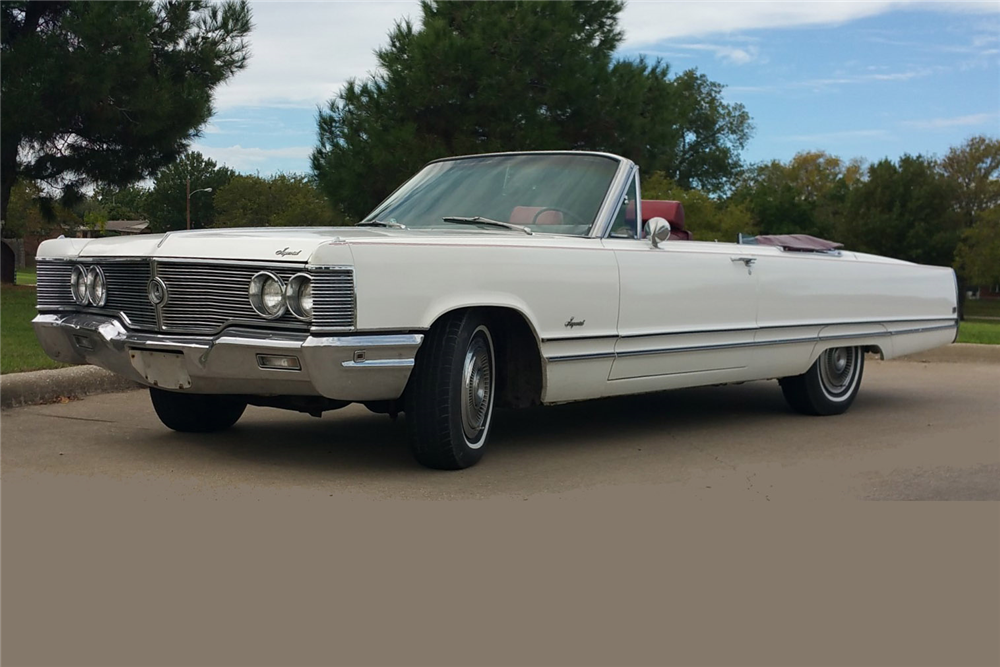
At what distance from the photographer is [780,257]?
267 inches

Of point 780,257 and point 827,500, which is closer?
point 827,500

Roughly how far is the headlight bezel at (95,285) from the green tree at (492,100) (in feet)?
53.7

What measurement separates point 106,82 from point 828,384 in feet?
50.5

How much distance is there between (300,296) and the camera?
445cm

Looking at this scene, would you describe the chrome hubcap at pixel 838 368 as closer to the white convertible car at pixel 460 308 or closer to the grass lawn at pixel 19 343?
the white convertible car at pixel 460 308

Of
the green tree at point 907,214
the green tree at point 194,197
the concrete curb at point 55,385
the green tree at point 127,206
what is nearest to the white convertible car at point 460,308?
the concrete curb at point 55,385

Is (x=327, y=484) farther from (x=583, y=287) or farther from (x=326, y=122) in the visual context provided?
(x=326, y=122)

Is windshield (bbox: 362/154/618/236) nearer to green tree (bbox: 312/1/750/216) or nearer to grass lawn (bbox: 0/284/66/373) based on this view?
grass lawn (bbox: 0/284/66/373)

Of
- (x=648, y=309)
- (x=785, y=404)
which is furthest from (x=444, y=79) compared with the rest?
(x=648, y=309)

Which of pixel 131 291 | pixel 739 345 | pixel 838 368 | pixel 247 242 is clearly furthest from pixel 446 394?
pixel 838 368

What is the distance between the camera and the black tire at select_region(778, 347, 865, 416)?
7.16 metres

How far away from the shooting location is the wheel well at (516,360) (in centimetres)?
530

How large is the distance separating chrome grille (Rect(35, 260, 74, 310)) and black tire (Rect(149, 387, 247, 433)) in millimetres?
642

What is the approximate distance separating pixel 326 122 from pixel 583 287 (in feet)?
67.0
